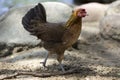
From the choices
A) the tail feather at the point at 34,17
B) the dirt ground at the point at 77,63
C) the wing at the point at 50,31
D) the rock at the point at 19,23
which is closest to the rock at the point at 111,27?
the dirt ground at the point at 77,63

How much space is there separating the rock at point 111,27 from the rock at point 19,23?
82 centimetres

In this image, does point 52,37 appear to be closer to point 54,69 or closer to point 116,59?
point 54,69

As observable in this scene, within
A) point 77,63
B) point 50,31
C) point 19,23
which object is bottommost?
point 77,63

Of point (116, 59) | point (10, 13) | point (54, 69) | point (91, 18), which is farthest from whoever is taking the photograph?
point (91, 18)

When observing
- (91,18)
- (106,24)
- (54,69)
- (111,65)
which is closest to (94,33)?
(106,24)

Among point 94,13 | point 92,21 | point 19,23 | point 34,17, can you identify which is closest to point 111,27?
point 19,23

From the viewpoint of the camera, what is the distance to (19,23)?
7.29m

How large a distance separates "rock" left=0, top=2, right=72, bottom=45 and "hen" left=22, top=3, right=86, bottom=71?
5.18 ft

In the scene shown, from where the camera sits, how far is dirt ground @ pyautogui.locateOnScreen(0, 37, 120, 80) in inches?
192

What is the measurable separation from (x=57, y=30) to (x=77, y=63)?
821 mm

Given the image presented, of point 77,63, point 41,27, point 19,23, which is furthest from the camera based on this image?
point 19,23

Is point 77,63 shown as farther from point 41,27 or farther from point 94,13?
point 94,13

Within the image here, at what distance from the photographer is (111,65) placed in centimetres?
563

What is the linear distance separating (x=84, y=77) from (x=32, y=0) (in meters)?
11.0
